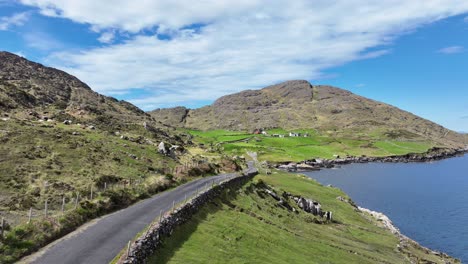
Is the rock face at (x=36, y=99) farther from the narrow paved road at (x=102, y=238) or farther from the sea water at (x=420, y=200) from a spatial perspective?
the sea water at (x=420, y=200)

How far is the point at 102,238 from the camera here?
2914 centimetres

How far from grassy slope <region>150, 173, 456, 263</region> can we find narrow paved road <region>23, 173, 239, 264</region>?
3236 millimetres

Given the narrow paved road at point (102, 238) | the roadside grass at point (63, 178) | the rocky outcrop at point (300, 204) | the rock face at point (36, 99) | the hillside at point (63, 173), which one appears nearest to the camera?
the narrow paved road at point (102, 238)

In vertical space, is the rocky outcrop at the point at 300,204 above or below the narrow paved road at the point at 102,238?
below

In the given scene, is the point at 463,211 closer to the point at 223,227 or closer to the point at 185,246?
the point at 223,227

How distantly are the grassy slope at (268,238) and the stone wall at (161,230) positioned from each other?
2.25ft

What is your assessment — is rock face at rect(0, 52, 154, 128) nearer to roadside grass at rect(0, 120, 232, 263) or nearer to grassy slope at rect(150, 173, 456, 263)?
roadside grass at rect(0, 120, 232, 263)

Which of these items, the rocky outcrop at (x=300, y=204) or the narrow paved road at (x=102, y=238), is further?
the rocky outcrop at (x=300, y=204)

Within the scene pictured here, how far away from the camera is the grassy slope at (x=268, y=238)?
3200cm

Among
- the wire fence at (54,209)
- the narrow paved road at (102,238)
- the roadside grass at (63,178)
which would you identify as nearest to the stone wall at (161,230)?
the wire fence at (54,209)

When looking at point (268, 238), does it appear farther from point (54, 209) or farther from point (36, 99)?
point (36, 99)

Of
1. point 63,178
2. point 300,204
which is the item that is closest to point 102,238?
point 63,178

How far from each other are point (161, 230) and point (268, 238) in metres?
14.9

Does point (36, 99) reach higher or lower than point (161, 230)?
higher
